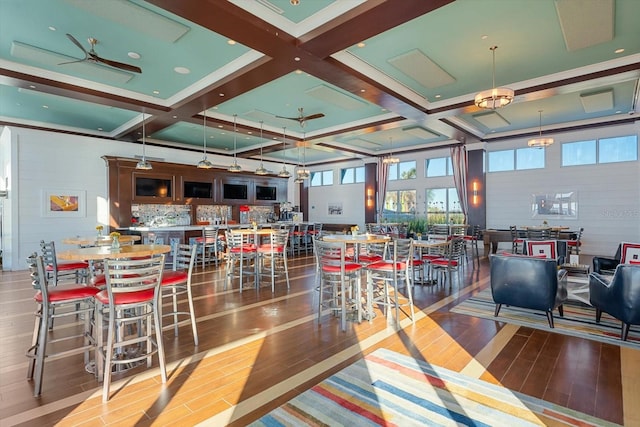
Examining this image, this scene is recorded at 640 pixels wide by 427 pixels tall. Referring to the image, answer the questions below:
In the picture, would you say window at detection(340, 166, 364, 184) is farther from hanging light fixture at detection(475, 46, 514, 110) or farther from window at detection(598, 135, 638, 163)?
hanging light fixture at detection(475, 46, 514, 110)

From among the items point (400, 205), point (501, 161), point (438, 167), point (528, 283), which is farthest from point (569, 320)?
point (400, 205)

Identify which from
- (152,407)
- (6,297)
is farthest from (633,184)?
(6,297)

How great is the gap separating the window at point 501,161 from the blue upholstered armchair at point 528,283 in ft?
25.1

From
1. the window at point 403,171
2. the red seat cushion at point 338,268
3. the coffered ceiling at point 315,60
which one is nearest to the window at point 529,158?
the coffered ceiling at point 315,60

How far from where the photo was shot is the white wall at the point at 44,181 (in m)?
7.77

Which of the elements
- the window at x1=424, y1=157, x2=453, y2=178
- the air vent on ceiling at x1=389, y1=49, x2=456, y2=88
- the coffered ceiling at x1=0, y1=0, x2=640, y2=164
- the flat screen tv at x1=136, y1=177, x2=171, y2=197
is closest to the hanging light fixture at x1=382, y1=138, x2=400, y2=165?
the window at x1=424, y1=157, x2=453, y2=178

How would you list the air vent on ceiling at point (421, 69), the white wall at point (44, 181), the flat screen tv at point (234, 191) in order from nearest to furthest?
the air vent on ceiling at point (421, 69) < the white wall at point (44, 181) < the flat screen tv at point (234, 191)

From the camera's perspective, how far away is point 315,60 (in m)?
4.93

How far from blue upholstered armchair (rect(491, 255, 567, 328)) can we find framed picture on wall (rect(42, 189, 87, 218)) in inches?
387

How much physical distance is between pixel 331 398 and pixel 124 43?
542 cm

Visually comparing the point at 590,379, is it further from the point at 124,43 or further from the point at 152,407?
the point at 124,43

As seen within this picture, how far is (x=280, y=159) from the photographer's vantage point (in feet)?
49.3

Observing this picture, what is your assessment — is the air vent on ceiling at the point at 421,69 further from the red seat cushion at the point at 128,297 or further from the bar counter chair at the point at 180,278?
the red seat cushion at the point at 128,297

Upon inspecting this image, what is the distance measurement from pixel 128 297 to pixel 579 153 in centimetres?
1194
